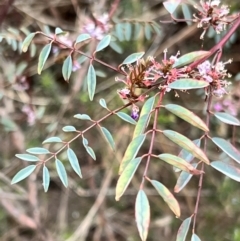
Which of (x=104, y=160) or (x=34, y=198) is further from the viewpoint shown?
(x=104, y=160)

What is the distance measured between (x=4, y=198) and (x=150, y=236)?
0.41 metres

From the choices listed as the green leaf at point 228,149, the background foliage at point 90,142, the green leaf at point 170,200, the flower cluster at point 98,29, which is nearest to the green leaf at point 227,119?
the green leaf at point 228,149

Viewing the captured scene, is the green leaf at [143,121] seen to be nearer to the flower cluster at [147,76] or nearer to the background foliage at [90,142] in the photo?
the flower cluster at [147,76]

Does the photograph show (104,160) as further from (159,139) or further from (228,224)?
(228,224)

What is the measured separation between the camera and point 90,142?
132 centimetres

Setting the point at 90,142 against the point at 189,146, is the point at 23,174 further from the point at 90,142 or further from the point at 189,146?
the point at 90,142

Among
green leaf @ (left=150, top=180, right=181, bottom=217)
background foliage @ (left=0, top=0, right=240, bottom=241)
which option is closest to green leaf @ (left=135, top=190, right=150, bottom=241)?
green leaf @ (left=150, top=180, right=181, bottom=217)

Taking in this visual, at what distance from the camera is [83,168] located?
4.34 feet

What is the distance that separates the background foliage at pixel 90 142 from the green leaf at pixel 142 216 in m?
0.59

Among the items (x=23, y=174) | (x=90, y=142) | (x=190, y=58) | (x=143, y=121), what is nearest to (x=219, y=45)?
(x=190, y=58)

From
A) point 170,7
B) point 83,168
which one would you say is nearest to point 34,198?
point 83,168

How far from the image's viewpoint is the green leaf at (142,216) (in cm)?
39

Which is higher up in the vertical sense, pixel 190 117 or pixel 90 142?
pixel 190 117

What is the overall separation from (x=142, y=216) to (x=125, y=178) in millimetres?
36
